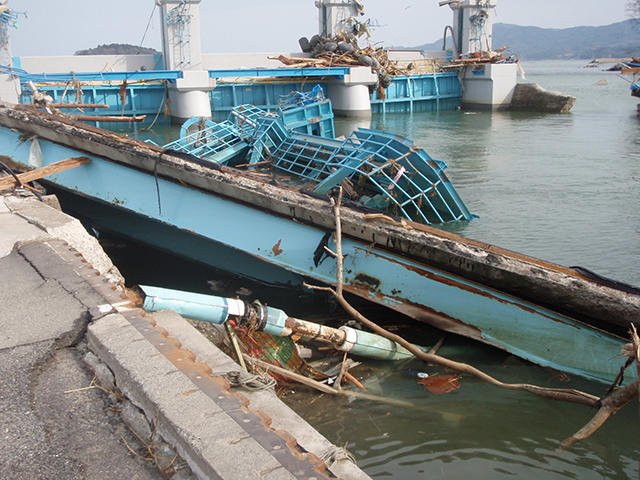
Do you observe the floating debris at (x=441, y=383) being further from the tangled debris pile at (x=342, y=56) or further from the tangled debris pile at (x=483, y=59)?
the tangled debris pile at (x=483, y=59)

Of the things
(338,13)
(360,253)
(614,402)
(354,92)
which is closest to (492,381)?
(614,402)

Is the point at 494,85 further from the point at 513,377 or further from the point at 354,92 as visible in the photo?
the point at 513,377

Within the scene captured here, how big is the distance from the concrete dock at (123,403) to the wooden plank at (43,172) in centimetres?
319

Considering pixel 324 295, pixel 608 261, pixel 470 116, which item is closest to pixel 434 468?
pixel 324 295

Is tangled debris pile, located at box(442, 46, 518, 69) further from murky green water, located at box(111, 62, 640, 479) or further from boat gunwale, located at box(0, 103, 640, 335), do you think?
boat gunwale, located at box(0, 103, 640, 335)

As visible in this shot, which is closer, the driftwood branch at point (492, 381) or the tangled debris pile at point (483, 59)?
the driftwood branch at point (492, 381)

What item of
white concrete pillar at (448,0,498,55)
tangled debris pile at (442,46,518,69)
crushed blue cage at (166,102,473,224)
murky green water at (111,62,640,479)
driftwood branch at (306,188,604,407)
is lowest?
murky green water at (111,62,640,479)

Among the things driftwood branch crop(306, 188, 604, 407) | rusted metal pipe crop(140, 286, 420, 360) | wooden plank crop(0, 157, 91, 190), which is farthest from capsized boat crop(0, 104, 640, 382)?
rusted metal pipe crop(140, 286, 420, 360)

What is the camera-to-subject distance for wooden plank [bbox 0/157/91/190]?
21.0 ft

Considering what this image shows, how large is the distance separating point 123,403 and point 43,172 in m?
5.08

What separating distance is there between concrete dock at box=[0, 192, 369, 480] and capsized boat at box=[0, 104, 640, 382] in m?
2.41

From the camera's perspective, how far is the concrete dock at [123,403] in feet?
7.18

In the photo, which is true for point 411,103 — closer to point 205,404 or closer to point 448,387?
point 448,387

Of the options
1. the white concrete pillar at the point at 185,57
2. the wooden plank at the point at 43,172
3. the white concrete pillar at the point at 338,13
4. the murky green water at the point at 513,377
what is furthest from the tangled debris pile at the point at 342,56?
the wooden plank at the point at 43,172
